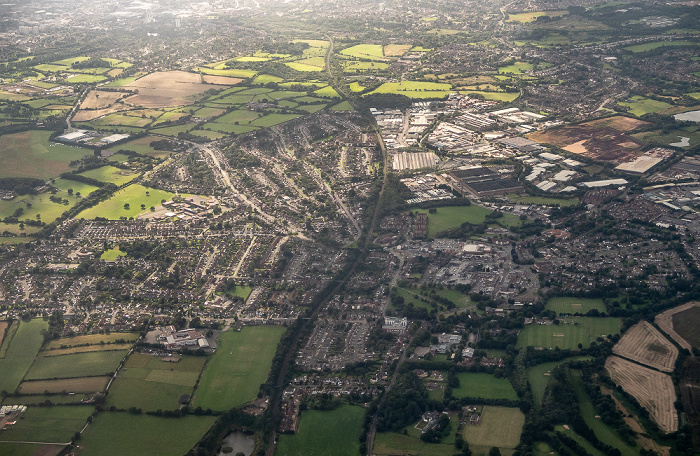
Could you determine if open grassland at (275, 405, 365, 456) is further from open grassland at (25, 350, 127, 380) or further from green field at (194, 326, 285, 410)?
open grassland at (25, 350, 127, 380)

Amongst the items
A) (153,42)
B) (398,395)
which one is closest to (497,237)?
(398,395)

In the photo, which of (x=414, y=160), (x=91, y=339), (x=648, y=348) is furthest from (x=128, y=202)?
(x=648, y=348)

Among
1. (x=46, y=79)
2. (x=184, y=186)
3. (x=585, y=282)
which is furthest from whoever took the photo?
(x=46, y=79)

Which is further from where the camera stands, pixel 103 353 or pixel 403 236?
pixel 403 236

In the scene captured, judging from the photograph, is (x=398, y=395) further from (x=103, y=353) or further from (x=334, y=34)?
(x=334, y=34)

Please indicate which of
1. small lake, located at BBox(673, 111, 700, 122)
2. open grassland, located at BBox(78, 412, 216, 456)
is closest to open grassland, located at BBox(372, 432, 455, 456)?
open grassland, located at BBox(78, 412, 216, 456)

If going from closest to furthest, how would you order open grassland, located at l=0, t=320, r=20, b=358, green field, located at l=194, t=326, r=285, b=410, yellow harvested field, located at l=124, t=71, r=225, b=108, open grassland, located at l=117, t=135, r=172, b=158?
green field, located at l=194, t=326, r=285, b=410 < open grassland, located at l=0, t=320, r=20, b=358 < open grassland, located at l=117, t=135, r=172, b=158 < yellow harvested field, located at l=124, t=71, r=225, b=108
